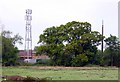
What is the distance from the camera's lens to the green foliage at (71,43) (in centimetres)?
3519

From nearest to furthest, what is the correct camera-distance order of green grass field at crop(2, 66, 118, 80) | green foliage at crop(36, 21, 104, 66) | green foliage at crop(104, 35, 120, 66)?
1. green grass field at crop(2, 66, 118, 80)
2. green foliage at crop(36, 21, 104, 66)
3. green foliage at crop(104, 35, 120, 66)

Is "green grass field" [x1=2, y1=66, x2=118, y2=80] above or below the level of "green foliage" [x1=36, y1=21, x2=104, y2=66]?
below

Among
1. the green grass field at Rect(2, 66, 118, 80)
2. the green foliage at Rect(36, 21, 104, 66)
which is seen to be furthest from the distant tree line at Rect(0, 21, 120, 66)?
the green grass field at Rect(2, 66, 118, 80)

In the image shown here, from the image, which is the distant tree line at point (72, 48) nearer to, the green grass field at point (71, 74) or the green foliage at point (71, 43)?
the green foliage at point (71, 43)

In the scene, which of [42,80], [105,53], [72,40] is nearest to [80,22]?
[72,40]

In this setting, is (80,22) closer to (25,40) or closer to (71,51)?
(71,51)

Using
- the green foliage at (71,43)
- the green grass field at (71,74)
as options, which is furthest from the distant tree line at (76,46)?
the green grass field at (71,74)

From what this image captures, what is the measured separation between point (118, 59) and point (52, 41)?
7.55 m

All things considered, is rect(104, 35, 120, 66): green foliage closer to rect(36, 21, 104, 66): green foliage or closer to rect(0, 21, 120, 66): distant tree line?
rect(0, 21, 120, 66): distant tree line

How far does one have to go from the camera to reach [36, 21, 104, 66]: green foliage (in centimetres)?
3519

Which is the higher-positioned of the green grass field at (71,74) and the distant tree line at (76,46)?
the distant tree line at (76,46)

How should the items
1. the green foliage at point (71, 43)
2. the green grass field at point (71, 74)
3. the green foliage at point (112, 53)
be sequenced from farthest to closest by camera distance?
the green foliage at point (112, 53)
the green foliage at point (71, 43)
the green grass field at point (71, 74)

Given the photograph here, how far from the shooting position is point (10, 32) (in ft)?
138

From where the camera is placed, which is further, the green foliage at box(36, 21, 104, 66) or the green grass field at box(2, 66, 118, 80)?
the green foliage at box(36, 21, 104, 66)
